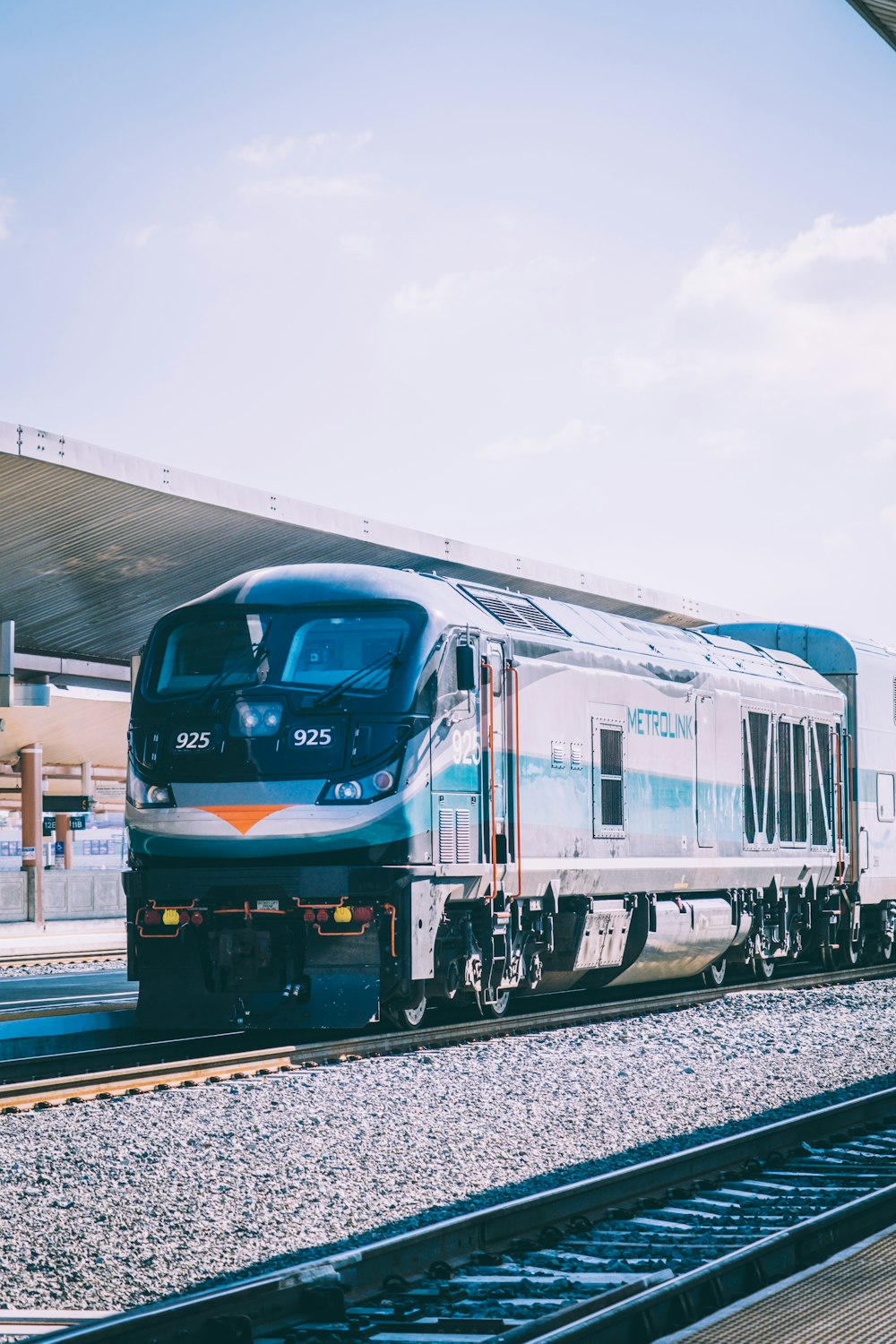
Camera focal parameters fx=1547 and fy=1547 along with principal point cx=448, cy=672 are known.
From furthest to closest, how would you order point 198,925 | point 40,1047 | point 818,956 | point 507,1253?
1. point 818,956
2. point 40,1047
3. point 198,925
4. point 507,1253

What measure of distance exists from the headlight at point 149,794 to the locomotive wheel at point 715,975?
7.86 m

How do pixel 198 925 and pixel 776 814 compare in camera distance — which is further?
pixel 776 814

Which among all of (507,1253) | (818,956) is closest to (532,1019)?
(507,1253)

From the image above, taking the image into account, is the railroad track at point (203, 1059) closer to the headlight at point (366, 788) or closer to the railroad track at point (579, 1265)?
the headlight at point (366, 788)

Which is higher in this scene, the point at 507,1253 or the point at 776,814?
the point at 776,814

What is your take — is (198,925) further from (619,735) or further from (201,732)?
(619,735)

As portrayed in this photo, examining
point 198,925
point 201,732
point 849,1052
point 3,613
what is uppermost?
point 3,613

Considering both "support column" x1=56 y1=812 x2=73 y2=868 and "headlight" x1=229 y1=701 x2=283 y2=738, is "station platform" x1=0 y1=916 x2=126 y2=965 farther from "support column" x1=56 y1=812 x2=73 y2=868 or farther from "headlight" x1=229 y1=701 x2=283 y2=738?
"headlight" x1=229 y1=701 x2=283 y2=738

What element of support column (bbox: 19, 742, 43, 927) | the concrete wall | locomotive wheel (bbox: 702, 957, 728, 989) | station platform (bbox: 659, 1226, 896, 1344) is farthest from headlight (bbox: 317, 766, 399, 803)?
the concrete wall

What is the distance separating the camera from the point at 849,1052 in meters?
12.8

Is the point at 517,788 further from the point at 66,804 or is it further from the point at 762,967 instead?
the point at 66,804

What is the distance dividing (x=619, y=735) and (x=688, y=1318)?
9537 mm

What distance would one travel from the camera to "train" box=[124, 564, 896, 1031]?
1135 centimetres

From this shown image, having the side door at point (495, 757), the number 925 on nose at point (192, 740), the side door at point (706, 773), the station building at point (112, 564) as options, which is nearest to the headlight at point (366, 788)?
the number 925 on nose at point (192, 740)
